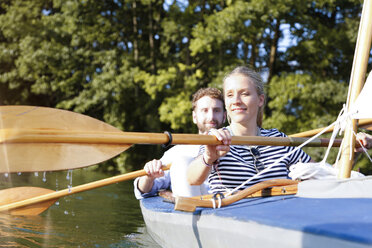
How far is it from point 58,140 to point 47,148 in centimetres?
24

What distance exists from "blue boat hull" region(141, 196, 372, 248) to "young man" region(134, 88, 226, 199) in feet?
2.37

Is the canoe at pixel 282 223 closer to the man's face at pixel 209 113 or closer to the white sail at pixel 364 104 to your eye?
the white sail at pixel 364 104

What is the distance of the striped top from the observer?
221cm

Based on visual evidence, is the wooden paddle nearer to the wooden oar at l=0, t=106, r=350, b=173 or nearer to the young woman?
the wooden oar at l=0, t=106, r=350, b=173

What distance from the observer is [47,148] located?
6.68 ft

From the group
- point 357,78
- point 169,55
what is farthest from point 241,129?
point 169,55

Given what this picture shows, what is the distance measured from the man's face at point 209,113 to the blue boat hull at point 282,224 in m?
1.14

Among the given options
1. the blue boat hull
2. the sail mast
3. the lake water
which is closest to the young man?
the lake water

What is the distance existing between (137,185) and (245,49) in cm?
804

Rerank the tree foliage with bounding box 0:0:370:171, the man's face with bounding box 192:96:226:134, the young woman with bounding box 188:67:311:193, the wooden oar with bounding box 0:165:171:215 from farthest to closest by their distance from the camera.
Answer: the tree foliage with bounding box 0:0:370:171
the wooden oar with bounding box 0:165:171:215
the man's face with bounding box 192:96:226:134
the young woman with bounding box 188:67:311:193

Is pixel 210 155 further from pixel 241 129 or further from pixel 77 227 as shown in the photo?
pixel 77 227

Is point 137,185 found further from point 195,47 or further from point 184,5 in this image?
point 184,5

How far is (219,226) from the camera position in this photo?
1.83 metres

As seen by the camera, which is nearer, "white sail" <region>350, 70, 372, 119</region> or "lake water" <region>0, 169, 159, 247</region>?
"white sail" <region>350, 70, 372, 119</region>
